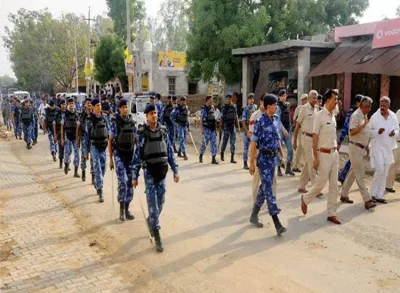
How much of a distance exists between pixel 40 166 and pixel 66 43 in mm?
38282

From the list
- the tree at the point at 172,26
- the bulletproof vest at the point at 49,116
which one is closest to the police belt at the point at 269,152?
the bulletproof vest at the point at 49,116

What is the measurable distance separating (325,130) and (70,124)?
6265 mm

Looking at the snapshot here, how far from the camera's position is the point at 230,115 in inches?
436

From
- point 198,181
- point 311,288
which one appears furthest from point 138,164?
point 198,181

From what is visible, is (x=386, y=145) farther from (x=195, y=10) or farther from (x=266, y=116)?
(x=195, y=10)

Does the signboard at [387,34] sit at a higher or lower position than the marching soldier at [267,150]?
higher

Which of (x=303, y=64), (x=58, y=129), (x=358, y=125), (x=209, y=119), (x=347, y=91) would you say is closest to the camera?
(x=358, y=125)

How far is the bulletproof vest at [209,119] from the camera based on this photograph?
11289mm

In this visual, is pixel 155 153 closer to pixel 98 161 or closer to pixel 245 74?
pixel 98 161

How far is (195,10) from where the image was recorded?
22297mm

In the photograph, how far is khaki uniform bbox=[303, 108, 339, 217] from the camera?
6.26 metres

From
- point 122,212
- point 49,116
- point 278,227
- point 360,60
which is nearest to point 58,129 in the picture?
point 49,116

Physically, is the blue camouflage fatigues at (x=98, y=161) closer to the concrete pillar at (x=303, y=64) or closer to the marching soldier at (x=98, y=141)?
the marching soldier at (x=98, y=141)

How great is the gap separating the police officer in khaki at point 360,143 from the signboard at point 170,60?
87.9 ft
